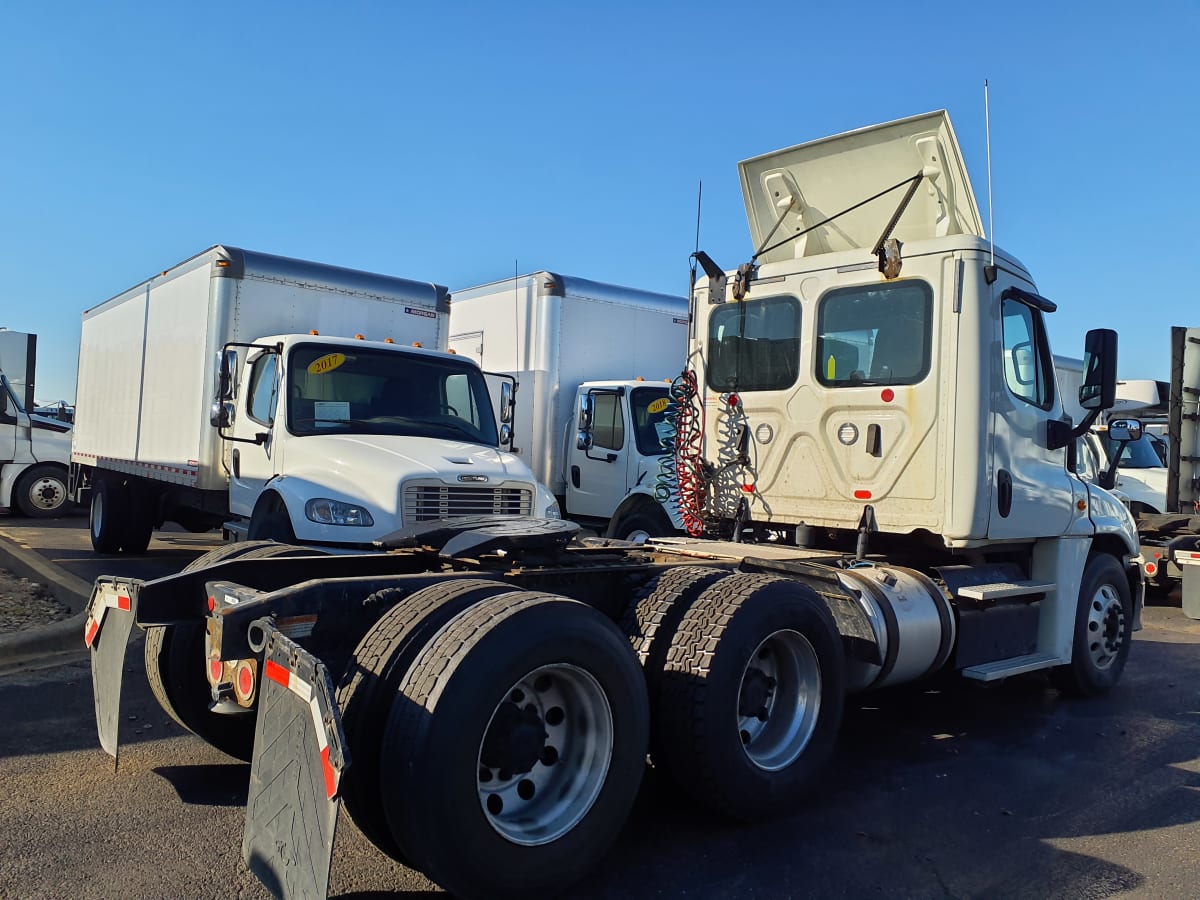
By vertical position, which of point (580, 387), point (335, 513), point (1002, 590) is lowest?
point (1002, 590)

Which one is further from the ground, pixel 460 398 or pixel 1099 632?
pixel 460 398

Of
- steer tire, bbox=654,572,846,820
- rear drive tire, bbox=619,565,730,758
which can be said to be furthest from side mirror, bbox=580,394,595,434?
steer tire, bbox=654,572,846,820

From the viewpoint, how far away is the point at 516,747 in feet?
10.8

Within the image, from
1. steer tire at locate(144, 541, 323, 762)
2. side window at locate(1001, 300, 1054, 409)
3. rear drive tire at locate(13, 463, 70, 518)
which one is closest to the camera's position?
steer tire at locate(144, 541, 323, 762)

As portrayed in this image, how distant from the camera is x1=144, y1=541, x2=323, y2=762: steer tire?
415 centimetres

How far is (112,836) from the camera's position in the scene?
3725 mm

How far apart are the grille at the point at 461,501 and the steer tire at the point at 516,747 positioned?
130 inches

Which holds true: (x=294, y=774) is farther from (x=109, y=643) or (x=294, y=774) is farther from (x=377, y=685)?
(x=109, y=643)

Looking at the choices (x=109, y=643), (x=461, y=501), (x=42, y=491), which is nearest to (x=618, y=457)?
(x=461, y=501)

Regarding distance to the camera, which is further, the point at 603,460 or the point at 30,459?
the point at 30,459

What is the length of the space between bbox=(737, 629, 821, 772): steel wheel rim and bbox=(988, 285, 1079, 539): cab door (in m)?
1.98

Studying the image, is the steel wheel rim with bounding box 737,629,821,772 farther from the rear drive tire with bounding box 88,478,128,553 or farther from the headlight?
the rear drive tire with bounding box 88,478,128,553

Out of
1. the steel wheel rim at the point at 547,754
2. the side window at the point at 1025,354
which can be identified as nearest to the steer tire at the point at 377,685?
the steel wheel rim at the point at 547,754

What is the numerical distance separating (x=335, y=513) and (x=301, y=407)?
4.95 ft
